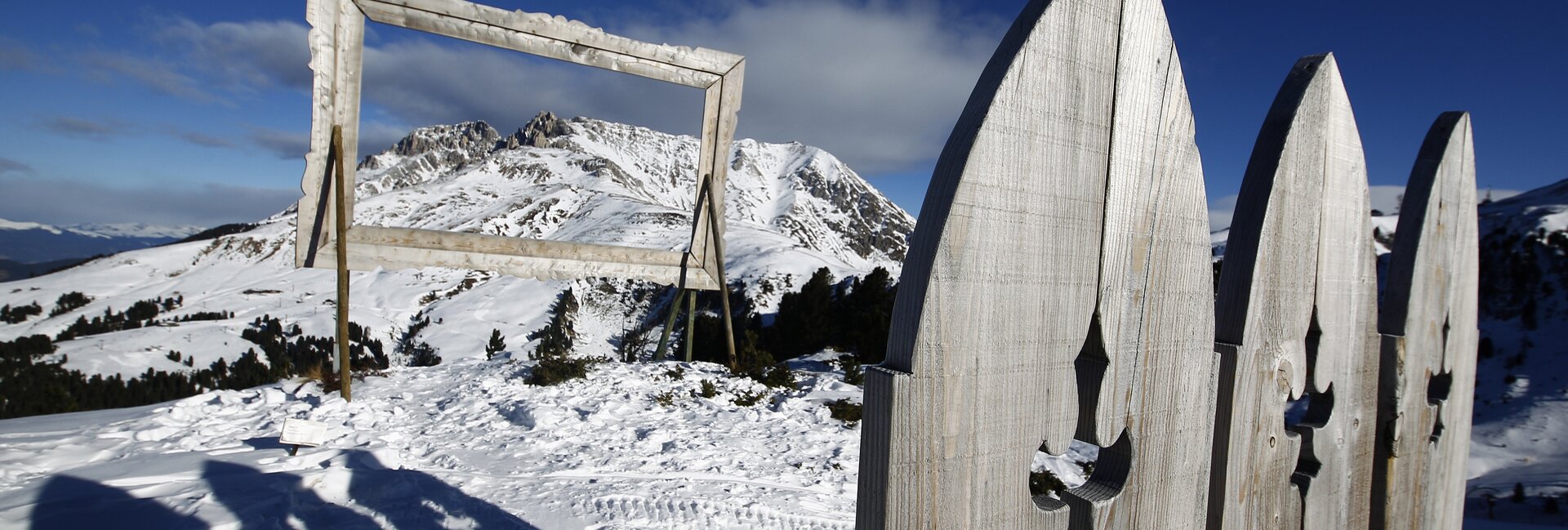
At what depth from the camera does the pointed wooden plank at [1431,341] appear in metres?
1.87

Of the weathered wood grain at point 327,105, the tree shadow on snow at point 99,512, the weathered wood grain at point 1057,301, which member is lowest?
the tree shadow on snow at point 99,512

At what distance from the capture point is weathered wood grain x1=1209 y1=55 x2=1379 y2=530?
4.57ft

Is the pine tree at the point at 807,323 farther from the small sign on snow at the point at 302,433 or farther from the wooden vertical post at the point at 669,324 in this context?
the small sign on snow at the point at 302,433

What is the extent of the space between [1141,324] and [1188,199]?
0.26m

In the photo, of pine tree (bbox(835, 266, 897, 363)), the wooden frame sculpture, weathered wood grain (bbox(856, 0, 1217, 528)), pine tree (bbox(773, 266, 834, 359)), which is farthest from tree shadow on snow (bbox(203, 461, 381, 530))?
pine tree (bbox(773, 266, 834, 359))

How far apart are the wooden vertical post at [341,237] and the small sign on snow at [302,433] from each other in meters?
1.25

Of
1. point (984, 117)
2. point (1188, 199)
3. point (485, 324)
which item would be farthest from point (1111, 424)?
point (485, 324)

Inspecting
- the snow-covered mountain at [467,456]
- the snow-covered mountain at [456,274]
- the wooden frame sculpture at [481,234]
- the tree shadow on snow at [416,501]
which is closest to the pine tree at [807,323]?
the snow-covered mountain at [467,456]

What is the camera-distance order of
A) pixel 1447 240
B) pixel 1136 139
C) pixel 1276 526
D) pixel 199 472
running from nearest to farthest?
pixel 1136 139 → pixel 1276 526 → pixel 1447 240 → pixel 199 472

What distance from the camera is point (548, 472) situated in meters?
3.73

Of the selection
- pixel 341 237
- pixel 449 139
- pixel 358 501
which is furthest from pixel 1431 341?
pixel 449 139

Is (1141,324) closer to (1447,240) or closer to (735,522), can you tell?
(1447,240)

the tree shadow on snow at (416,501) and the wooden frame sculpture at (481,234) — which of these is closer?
the tree shadow on snow at (416,501)

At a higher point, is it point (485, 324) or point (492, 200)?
point (492, 200)
